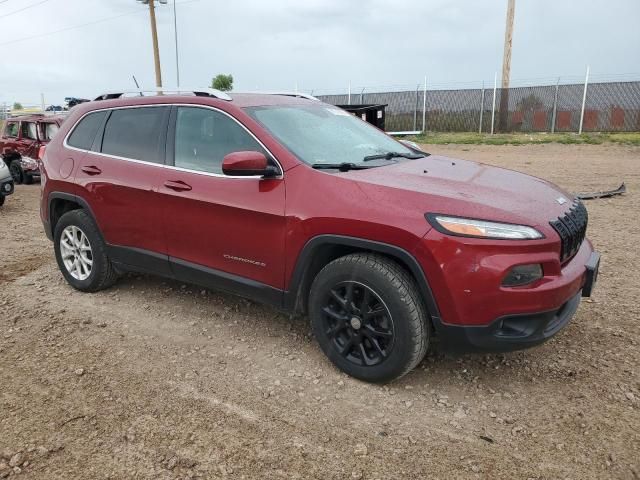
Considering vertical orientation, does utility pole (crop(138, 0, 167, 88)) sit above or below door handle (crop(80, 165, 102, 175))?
above

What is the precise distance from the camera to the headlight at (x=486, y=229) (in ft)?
9.07

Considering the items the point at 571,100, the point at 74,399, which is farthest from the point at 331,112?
the point at 571,100

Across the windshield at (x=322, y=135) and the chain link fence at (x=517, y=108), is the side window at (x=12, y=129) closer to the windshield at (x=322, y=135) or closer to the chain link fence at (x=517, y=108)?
the windshield at (x=322, y=135)

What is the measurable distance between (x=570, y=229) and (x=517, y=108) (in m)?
22.7

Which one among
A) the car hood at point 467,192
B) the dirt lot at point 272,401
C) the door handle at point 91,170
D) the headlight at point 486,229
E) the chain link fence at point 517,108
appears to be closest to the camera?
the dirt lot at point 272,401

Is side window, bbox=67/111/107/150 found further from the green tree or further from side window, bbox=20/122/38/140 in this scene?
the green tree

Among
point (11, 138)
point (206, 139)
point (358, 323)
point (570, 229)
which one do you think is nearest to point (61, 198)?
point (206, 139)

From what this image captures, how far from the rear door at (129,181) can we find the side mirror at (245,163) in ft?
2.94

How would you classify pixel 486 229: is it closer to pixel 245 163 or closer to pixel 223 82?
pixel 245 163

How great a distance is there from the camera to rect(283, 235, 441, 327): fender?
2.91 m

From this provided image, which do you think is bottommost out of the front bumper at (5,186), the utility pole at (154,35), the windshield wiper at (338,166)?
the front bumper at (5,186)

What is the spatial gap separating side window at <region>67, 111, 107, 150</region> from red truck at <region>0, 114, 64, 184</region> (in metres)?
8.03

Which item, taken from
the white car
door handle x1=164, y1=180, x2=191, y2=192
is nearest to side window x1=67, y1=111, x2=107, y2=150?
door handle x1=164, y1=180, x2=191, y2=192

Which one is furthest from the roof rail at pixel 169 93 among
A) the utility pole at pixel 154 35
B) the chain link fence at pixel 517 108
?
the utility pole at pixel 154 35
